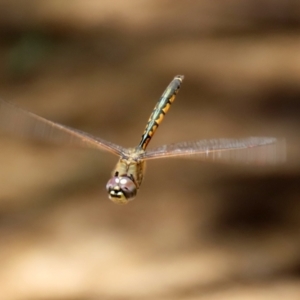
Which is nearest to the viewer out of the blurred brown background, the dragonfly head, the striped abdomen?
the dragonfly head

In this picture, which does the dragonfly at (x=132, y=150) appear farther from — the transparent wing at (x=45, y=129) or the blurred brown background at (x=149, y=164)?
the blurred brown background at (x=149, y=164)

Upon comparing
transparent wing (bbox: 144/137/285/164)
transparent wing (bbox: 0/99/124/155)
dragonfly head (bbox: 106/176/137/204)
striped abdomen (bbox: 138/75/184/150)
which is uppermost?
striped abdomen (bbox: 138/75/184/150)

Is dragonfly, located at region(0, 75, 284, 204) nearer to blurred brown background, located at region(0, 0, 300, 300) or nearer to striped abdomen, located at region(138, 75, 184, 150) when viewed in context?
striped abdomen, located at region(138, 75, 184, 150)

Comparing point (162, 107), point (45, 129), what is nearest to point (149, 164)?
point (162, 107)

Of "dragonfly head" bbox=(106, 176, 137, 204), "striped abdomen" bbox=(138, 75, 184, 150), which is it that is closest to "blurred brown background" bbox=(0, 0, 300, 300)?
"striped abdomen" bbox=(138, 75, 184, 150)

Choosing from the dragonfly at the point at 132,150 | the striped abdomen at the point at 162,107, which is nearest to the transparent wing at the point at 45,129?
the dragonfly at the point at 132,150
